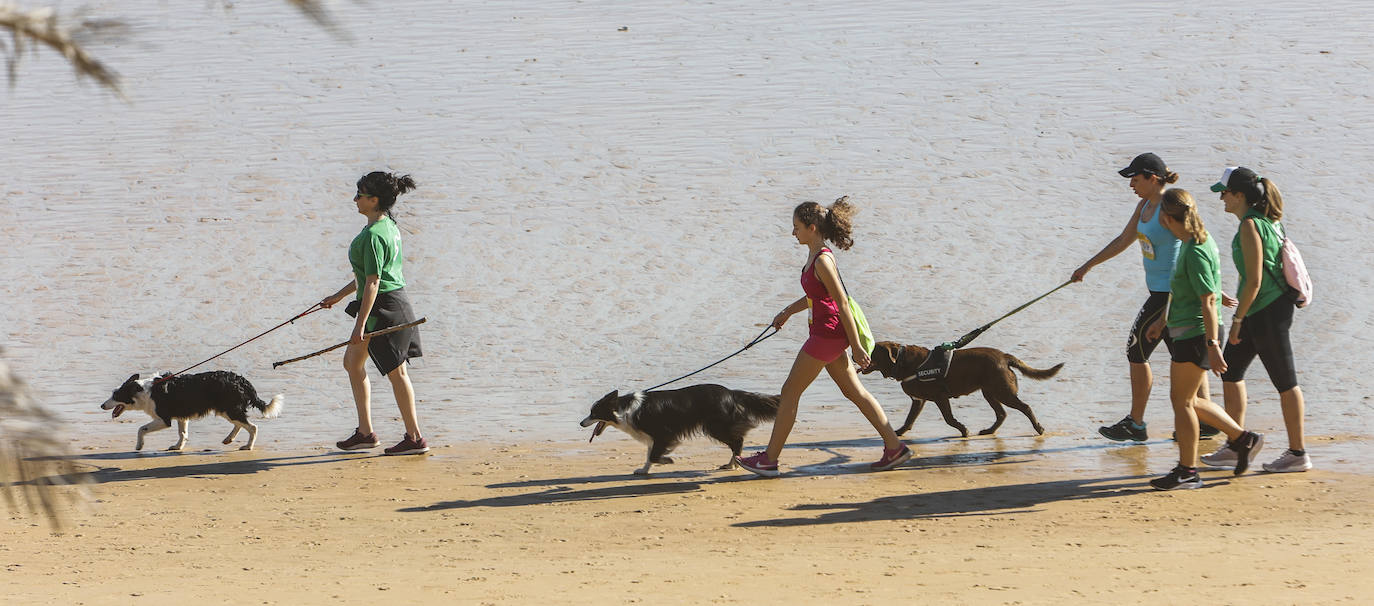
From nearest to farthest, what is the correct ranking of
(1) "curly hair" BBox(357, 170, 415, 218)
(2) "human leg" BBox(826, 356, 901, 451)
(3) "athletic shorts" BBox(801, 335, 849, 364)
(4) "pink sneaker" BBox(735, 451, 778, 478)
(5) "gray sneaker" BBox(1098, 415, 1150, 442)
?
1. (3) "athletic shorts" BBox(801, 335, 849, 364)
2. (2) "human leg" BBox(826, 356, 901, 451)
3. (4) "pink sneaker" BBox(735, 451, 778, 478)
4. (5) "gray sneaker" BBox(1098, 415, 1150, 442)
5. (1) "curly hair" BBox(357, 170, 415, 218)

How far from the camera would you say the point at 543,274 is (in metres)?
14.6

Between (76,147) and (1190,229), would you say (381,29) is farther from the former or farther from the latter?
(1190,229)

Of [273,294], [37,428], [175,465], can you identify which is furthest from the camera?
[273,294]

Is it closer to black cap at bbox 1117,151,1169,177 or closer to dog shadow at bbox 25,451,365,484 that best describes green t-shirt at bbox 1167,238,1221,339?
black cap at bbox 1117,151,1169,177

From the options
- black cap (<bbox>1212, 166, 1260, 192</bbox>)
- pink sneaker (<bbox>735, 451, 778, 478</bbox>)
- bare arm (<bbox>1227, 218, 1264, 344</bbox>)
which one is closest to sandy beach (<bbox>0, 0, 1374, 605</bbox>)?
pink sneaker (<bbox>735, 451, 778, 478</bbox>)

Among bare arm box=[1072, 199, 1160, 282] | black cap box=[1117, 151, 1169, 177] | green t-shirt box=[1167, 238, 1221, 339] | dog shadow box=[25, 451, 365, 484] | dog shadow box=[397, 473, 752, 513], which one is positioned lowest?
dog shadow box=[397, 473, 752, 513]

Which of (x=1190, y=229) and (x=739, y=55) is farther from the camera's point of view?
(x=739, y=55)

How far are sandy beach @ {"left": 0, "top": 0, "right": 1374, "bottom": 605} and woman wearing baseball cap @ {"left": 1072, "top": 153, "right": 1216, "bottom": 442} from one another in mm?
239

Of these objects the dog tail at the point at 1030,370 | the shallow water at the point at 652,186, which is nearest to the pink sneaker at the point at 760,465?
the shallow water at the point at 652,186

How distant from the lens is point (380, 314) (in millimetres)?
9234

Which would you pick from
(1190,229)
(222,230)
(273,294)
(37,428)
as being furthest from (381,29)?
(37,428)

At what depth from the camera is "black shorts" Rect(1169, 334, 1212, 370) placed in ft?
24.7

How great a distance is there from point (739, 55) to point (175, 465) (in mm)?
15404

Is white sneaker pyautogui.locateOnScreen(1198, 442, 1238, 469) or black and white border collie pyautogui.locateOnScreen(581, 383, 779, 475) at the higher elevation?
black and white border collie pyautogui.locateOnScreen(581, 383, 779, 475)
